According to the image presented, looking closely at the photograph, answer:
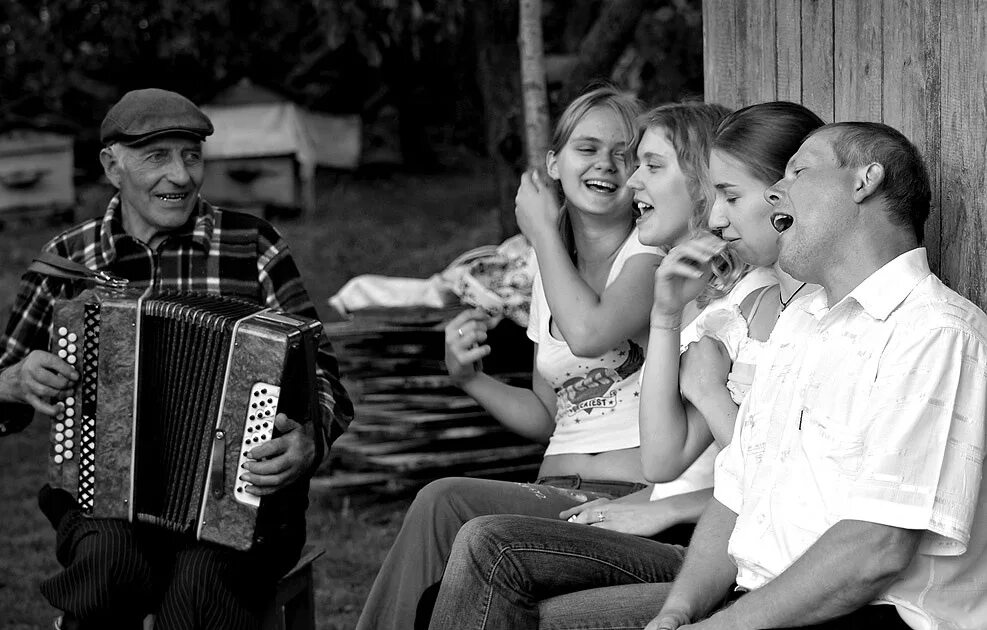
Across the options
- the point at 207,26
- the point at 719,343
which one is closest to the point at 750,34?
the point at 719,343

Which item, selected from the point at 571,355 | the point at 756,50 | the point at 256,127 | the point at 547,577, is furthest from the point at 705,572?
the point at 256,127

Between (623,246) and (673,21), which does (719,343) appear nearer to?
(623,246)

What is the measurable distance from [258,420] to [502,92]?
4.04 m

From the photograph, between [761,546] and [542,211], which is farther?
[542,211]

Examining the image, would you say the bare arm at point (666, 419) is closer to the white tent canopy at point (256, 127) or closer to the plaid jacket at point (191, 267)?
the plaid jacket at point (191, 267)

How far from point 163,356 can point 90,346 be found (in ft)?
0.64

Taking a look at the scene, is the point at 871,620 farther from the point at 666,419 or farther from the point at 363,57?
the point at 363,57

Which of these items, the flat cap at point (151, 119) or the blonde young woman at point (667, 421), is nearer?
the blonde young woman at point (667, 421)

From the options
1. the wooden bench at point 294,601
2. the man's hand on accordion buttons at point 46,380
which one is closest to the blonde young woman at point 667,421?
the wooden bench at point 294,601

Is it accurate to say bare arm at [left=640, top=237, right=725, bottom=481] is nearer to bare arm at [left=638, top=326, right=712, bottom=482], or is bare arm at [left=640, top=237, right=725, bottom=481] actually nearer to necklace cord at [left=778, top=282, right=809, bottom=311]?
bare arm at [left=638, top=326, right=712, bottom=482]

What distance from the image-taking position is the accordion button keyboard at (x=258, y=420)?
3125 millimetres

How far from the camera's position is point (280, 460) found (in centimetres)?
316

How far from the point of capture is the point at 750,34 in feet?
11.4

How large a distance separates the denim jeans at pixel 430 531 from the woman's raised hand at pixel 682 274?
0.66m
